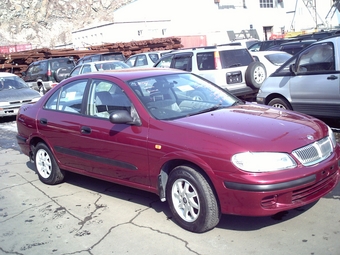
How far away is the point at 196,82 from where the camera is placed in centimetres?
575

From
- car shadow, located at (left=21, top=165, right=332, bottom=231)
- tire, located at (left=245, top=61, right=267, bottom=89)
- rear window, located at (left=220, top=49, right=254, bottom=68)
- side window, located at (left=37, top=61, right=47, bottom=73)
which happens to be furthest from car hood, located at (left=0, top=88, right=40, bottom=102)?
car shadow, located at (left=21, top=165, right=332, bottom=231)

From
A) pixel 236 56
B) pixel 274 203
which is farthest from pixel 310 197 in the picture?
pixel 236 56

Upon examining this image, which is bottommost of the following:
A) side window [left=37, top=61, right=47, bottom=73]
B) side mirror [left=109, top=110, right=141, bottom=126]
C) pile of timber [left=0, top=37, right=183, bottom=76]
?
side mirror [left=109, top=110, right=141, bottom=126]

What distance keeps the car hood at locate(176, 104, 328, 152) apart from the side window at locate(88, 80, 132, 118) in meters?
0.86

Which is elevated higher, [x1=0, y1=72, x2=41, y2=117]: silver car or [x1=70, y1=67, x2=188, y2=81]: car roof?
[x1=70, y1=67, x2=188, y2=81]: car roof

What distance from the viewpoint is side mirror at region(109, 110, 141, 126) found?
15.6ft

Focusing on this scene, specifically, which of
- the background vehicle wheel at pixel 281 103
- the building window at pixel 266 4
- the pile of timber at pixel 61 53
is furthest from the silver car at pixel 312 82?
Result: the building window at pixel 266 4

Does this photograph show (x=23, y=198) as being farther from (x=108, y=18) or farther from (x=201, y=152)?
(x=108, y=18)

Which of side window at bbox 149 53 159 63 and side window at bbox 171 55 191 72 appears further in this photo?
side window at bbox 149 53 159 63

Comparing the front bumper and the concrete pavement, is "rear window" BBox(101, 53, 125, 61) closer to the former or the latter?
the concrete pavement

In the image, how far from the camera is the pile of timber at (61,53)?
25767 mm

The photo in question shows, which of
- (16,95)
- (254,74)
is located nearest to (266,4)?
(16,95)

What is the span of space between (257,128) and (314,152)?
585mm

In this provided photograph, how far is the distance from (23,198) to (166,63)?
8199mm
